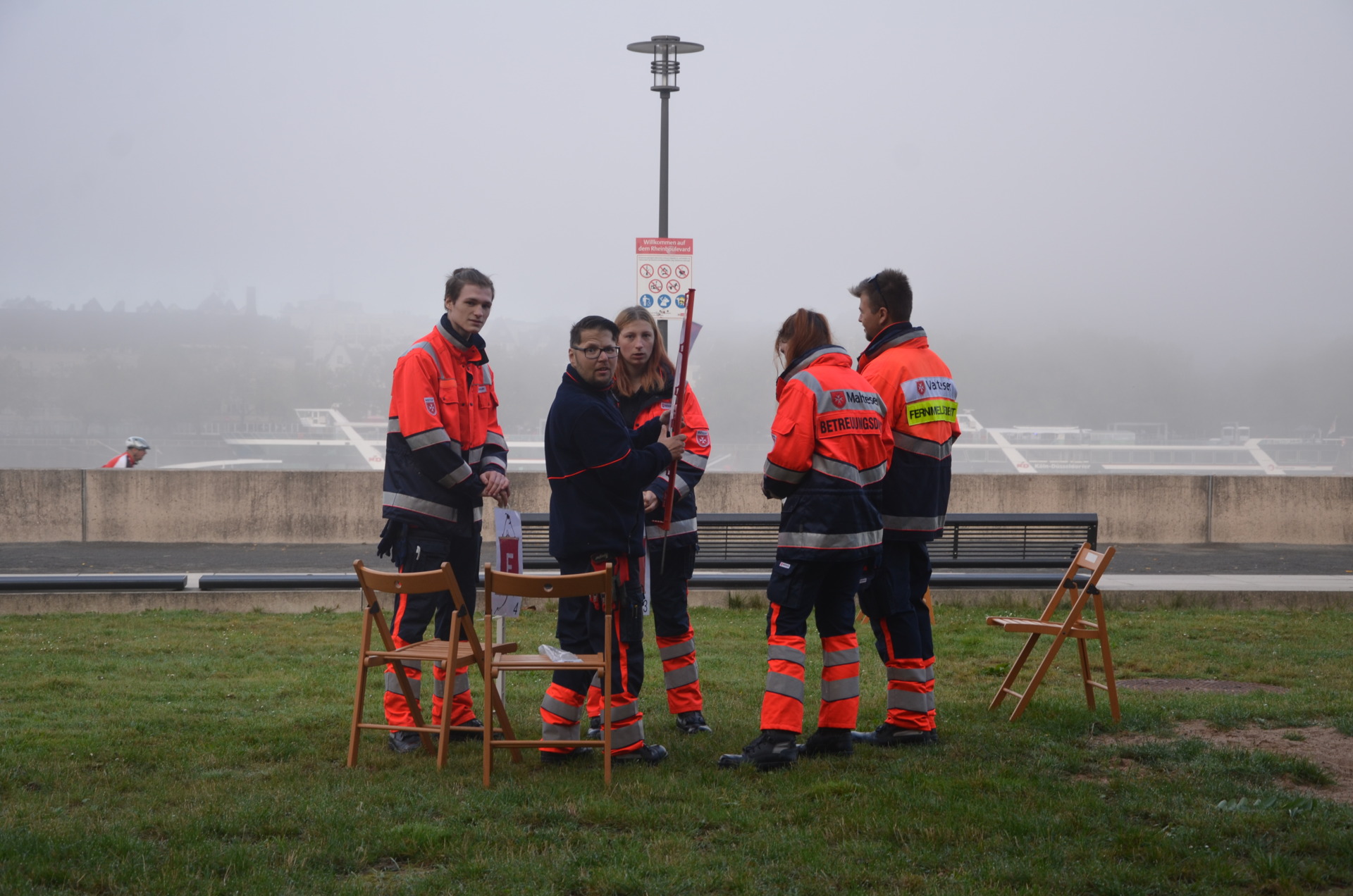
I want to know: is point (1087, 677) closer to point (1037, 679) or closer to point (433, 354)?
point (1037, 679)

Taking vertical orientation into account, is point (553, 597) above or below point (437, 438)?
below

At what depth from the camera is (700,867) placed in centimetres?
368

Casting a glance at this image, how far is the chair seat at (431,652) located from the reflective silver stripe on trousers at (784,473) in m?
1.40

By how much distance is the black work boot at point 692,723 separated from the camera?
18.6 ft

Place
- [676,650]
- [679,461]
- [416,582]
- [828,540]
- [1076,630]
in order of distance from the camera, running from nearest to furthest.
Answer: [416,582] → [828,540] → [676,650] → [679,461] → [1076,630]

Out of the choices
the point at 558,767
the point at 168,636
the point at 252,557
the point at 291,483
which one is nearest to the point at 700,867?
the point at 558,767

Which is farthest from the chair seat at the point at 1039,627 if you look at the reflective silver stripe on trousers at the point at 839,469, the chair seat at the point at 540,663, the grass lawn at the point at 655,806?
the chair seat at the point at 540,663

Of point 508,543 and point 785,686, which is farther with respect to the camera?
point 508,543

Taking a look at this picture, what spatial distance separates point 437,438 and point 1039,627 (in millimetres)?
3223

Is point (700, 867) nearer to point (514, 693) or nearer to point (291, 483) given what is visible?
point (514, 693)

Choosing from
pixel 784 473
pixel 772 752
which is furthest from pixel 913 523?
pixel 772 752

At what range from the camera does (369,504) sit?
14898 mm

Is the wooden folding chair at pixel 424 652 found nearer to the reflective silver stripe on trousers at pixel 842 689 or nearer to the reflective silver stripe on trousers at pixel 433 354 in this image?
the reflective silver stripe on trousers at pixel 433 354

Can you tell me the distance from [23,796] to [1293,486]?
15877 millimetres
